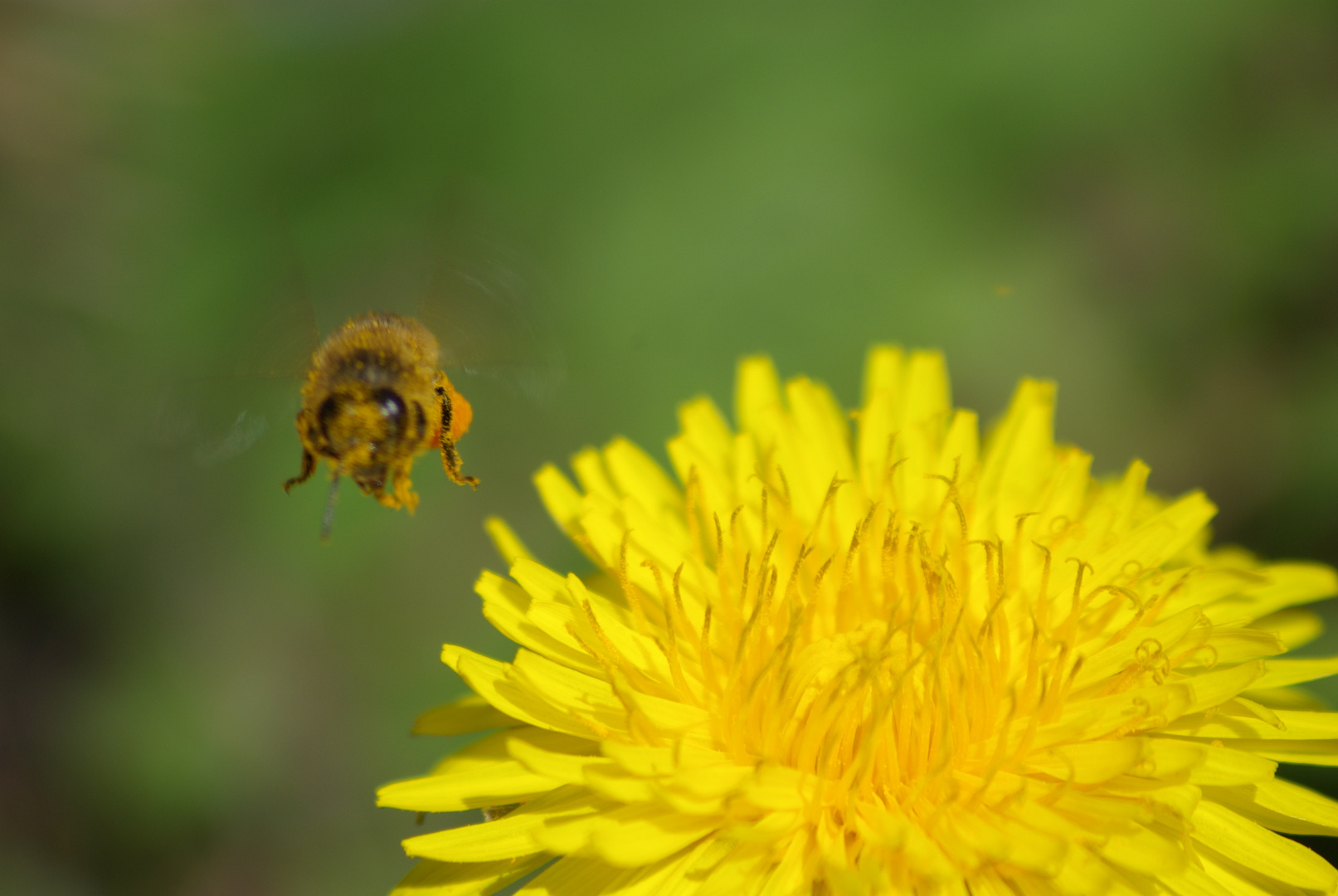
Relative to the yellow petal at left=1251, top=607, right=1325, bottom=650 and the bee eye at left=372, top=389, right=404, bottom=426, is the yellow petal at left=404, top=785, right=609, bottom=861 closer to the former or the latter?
the bee eye at left=372, top=389, right=404, bottom=426

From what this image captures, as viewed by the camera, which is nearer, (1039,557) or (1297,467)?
(1039,557)

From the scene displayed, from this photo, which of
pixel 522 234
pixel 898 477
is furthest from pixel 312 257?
pixel 898 477

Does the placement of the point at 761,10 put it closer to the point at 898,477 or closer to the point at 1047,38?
the point at 1047,38

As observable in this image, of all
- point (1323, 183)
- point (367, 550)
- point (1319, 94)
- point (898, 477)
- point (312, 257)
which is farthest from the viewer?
point (1319, 94)

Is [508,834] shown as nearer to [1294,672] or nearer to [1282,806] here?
[1282,806]

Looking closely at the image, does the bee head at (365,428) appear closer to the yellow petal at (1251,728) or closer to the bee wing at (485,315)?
the bee wing at (485,315)

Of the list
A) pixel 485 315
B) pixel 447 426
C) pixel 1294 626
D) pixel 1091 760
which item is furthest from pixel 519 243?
pixel 1294 626
